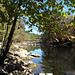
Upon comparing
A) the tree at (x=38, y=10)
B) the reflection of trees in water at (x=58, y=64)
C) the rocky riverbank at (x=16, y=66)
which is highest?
the tree at (x=38, y=10)

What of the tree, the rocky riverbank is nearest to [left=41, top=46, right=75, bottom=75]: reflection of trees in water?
the rocky riverbank

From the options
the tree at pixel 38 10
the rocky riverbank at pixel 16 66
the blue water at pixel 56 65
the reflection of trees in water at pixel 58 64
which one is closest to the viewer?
the tree at pixel 38 10

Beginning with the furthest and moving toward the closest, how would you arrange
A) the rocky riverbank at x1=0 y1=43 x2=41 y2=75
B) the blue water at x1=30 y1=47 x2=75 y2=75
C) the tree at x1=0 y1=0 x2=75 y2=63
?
the blue water at x1=30 y1=47 x2=75 y2=75, the rocky riverbank at x1=0 y1=43 x2=41 y2=75, the tree at x1=0 y1=0 x2=75 y2=63

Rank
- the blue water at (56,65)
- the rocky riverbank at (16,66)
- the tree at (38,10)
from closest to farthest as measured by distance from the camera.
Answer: the tree at (38,10)
the rocky riverbank at (16,66)
the blue water at (56,65)

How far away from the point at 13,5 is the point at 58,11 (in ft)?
8.19

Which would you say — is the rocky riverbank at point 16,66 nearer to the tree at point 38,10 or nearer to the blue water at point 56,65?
the blue water at point 56,65

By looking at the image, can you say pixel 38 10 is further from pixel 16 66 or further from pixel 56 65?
pixel 56 65

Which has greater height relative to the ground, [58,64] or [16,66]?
[16,66]

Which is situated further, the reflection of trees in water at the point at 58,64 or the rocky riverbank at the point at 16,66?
the reflection of trees in water at the point at 58,64

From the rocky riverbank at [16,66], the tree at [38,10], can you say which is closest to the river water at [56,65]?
the rocky riverbank at [16,66]

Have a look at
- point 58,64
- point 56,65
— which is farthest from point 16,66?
point 58,64

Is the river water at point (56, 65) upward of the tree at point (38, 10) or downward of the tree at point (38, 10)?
downward

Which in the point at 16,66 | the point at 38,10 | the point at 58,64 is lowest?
the point at 58,64

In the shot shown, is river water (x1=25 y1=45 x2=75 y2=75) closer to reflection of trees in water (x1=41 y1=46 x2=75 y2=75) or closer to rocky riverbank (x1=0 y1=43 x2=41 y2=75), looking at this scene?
reflection of trees in water (x1=41 y1=46 x2=75 y2=75)
